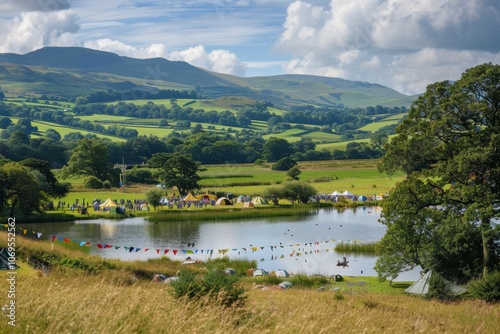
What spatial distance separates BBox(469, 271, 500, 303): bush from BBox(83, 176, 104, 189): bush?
76.4 meters

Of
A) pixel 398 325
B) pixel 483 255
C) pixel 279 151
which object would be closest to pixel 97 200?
pixel 483 255

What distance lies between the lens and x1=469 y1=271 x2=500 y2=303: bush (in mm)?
26891

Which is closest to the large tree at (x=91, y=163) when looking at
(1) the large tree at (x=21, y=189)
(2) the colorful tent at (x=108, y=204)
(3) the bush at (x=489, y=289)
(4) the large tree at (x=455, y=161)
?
(2) the colorful tent at (x=108, y=204)

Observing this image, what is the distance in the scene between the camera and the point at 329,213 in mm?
77750

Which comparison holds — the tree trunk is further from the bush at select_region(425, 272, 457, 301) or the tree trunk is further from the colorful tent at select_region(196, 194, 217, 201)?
the colorful tent at select_region(196, 194, 217, 201)

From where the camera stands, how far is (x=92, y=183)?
317 ft

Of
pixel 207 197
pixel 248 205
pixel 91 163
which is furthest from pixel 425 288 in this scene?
pixel 91 163

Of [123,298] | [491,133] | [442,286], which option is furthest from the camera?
[442,286]

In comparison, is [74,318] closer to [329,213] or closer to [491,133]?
[491,133]

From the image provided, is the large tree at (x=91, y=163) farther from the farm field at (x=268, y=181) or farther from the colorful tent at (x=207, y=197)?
the colorful tent at (x=207, y=197)

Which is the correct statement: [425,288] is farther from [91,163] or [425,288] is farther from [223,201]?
[91,163]

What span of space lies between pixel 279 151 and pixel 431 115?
14498cm

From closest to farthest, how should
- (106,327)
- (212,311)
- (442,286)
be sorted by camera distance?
(106,327), (212,311), (442,286)

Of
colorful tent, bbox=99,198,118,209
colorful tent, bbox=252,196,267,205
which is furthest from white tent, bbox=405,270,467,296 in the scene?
colorful tent, bbox=252,196,267,205
